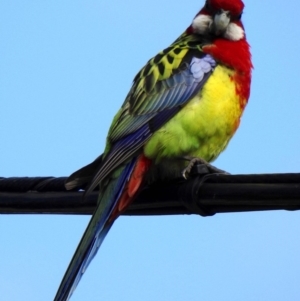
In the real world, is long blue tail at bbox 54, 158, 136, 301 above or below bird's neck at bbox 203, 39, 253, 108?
below

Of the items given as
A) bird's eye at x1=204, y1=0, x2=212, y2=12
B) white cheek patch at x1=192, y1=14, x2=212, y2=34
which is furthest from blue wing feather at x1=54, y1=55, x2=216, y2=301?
bird's eye at x1=204, y1=0, x2=212, y2=12

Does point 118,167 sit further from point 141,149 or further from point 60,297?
point 60,297

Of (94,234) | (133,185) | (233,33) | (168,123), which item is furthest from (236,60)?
(94,234)

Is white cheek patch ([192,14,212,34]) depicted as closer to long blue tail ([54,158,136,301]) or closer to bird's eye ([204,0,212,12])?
bird's eye ([204,0,212,12])

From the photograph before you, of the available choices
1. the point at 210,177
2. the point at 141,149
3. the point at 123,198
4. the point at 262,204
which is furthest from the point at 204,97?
the point at 262,204

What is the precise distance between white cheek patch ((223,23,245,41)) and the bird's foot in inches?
48.6

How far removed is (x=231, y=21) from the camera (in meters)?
6.57

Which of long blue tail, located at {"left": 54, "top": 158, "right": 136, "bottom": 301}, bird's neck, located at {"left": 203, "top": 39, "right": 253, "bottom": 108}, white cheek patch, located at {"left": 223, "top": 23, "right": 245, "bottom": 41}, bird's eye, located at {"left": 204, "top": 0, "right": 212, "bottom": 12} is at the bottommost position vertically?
long blue tail, located at {"left": 54, "top": 158, "right": 136, "bottom": 301}

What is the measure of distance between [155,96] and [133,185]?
2.74ft

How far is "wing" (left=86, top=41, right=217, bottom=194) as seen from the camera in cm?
556

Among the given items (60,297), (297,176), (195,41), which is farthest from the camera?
(195,41)

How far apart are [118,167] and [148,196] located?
0.46 meters

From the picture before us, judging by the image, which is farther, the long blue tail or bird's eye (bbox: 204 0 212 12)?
bird's eye (bbox: 204 0 212 12)

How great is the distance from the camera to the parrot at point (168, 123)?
17.4 feet
